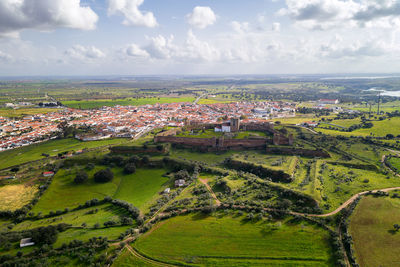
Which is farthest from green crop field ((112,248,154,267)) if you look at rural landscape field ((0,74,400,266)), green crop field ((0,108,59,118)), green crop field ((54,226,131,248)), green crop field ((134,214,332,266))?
green crop field ((0,108,59,118))

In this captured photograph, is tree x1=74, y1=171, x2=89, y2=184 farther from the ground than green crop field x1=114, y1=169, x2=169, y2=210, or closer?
farther from the ground

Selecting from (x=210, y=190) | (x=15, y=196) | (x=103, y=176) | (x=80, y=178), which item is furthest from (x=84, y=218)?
(x=210, y=190)

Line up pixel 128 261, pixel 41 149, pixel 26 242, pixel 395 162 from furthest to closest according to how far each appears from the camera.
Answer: pixel 41 149 → pixel 395 162 → pixel 26 242 → pixel 128 261

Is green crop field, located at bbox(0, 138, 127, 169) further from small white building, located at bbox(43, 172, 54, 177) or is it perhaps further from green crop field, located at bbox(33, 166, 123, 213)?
green crop field, located at bbox(33, 166, 123, 213)

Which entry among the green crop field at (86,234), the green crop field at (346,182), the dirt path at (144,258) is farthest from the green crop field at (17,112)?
the green crop field at (346,182)

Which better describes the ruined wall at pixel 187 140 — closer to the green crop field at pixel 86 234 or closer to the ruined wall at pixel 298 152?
the ruined wall at pixel 298 152

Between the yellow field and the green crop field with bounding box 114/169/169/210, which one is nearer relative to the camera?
the yellow field

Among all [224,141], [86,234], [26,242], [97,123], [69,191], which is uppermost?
[224,141]

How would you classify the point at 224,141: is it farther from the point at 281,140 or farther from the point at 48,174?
the point at 48,174
